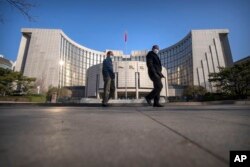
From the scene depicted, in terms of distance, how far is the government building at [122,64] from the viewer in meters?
73.9

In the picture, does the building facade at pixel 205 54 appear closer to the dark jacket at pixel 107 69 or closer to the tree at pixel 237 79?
the tree at pixel 237 79

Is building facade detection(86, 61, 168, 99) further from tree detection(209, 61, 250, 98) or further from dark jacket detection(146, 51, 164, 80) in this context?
dark jacket detection(146, 51, 164, 80)

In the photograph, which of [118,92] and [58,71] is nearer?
[118,92]

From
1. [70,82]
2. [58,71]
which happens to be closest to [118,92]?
[58,71]

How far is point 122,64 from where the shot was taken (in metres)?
73.6

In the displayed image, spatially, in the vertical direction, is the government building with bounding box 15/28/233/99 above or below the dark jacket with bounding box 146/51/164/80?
above

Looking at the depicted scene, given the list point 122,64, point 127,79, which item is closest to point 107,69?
point 127,79

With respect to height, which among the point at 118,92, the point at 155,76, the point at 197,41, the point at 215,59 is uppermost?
the point at 197,41

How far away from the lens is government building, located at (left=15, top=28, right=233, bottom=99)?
73.9m

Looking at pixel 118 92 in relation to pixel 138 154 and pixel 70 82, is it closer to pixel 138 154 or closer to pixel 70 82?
pixel 70 82

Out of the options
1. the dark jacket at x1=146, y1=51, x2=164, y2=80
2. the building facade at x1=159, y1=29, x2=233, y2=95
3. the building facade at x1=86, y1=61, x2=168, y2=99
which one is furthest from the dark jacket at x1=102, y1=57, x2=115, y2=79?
the building facade at x1=159, y1=29, x2=233, y2=95

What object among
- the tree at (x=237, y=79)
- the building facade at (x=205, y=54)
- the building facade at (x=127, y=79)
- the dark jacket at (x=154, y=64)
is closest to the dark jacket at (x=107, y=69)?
the dark jacket at (x=154, y=64)

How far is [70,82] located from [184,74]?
57480 millimetres

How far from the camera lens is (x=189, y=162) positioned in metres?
0.70
